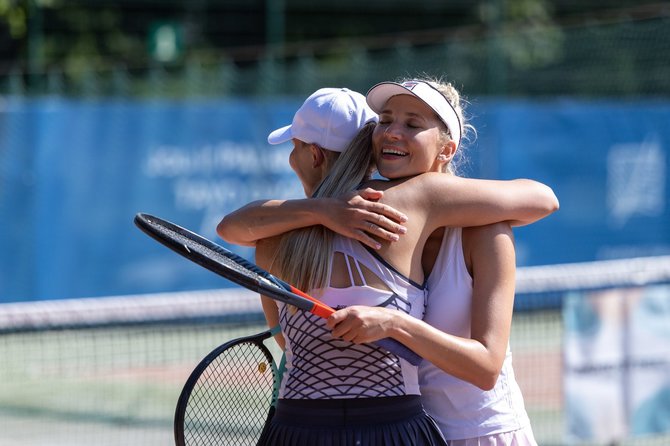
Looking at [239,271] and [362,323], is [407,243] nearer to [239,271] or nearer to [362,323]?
[362,323]

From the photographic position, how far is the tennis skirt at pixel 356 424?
2.48 m

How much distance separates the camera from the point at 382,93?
2678 mm

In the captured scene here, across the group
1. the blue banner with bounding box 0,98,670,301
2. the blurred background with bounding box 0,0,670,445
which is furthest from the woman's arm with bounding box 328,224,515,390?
the blue banner with bounding box 0,98,670,301

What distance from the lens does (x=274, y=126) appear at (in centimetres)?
1141

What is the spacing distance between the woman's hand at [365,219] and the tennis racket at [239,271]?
16cm

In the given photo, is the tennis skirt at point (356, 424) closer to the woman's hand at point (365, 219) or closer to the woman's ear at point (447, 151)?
the woman's hand at point (365, 219)

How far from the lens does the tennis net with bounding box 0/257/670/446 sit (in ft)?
19.9

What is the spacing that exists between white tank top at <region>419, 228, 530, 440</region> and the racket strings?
1.41 feet

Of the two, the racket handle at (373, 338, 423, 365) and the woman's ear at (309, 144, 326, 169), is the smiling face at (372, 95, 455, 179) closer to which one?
the woman's ear at (309, 144, 326, 169)

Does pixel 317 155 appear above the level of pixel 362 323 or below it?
above

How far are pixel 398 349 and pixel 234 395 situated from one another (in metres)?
0.69

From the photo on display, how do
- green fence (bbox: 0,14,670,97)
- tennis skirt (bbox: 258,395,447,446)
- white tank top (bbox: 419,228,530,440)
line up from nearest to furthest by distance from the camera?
tennis skirt (bbox: 258,395,447,446) < white tank top (bbox: 419,228,530,440) < green fence (bbox: 0,14,670,97)

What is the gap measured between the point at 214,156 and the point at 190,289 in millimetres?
1294

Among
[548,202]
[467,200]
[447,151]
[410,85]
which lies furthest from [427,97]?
[548,202]
